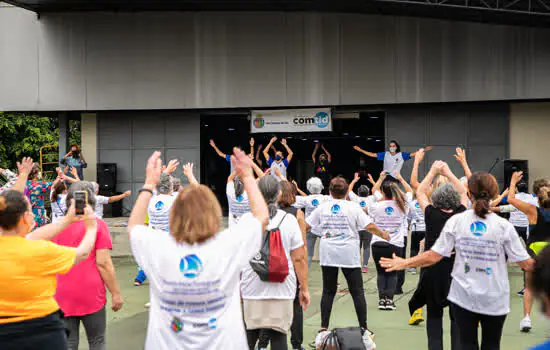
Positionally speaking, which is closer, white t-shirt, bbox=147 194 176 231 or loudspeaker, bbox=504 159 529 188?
white t-shirt, bbox=147 194 176 231

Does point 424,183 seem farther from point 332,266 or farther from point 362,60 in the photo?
point 362,60

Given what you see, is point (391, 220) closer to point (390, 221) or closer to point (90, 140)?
point (390, 221)

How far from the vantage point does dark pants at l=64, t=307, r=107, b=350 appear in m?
4.99

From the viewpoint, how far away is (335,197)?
24.3 ft

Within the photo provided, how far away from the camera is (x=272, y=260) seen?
16.9 feet

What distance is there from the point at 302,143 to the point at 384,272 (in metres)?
20.3

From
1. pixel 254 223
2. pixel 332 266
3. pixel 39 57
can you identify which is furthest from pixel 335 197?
pixel 39 57

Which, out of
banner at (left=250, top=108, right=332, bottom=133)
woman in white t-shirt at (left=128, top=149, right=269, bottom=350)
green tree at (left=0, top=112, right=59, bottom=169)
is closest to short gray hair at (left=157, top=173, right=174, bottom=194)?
woman in white t-shirt at (left=128, top=149, right=269, bottom=350)

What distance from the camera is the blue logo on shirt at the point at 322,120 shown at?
1928 cm

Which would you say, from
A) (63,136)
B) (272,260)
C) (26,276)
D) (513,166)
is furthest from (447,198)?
(63,136)

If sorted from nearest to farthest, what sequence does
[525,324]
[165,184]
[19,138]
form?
[525,324] < [165,184] < [19,138]

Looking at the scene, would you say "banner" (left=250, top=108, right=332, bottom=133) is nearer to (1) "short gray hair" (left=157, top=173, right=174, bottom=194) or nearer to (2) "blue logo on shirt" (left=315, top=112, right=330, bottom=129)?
(2) "blue logo on shirt" (left=315, top=112, right=330, bottom=129)

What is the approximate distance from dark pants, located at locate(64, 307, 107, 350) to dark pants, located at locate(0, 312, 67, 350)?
1320 millimetres

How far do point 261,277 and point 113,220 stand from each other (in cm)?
1501
